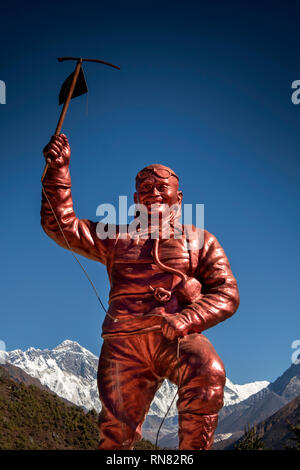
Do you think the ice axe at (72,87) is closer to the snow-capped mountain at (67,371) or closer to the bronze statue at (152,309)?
the bronze statue at (152,309)

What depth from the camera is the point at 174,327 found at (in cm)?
422

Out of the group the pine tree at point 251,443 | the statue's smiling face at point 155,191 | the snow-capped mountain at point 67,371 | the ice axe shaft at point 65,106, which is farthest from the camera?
the snow-capped mountain at point 67,371

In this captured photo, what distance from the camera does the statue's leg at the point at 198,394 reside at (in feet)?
13.0

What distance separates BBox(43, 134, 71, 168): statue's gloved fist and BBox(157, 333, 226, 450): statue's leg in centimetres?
207

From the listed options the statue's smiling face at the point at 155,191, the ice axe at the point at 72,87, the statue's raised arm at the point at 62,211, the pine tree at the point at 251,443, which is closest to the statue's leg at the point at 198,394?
the statue's raised arm at the point at 62,211

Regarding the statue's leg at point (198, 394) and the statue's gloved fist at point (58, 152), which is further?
the statue's gloved fist at point (58, 152)

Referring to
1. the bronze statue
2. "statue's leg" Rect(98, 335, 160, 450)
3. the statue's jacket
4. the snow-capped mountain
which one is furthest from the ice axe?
the snow-capped mountain

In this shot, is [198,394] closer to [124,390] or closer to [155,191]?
[124,390]

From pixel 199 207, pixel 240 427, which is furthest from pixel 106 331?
pixel 240 427

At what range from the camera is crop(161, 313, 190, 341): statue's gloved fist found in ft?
13.9

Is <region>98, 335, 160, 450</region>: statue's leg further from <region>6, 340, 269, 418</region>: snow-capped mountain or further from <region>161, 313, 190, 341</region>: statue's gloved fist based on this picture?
<region>6, 340, 269, 418</region>: snow-capped mountain

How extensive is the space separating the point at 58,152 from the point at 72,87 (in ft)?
2.08

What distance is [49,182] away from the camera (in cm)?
496

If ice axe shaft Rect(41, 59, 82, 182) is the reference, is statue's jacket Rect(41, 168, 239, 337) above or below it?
below
